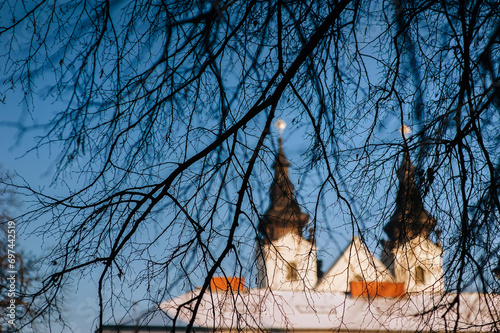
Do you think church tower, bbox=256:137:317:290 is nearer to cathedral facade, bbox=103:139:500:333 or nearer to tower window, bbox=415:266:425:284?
cathedral facade, bbox=103:139:500:333

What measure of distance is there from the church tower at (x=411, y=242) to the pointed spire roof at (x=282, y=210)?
21.6 inches

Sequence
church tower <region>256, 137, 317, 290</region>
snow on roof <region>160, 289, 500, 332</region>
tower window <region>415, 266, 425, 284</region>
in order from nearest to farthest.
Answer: snow on roof <region>160, 289, 500, 332</region> < church tower <region>256, 137, 317, 290</region> < tower window <region>415, 266, 425, 284</region>

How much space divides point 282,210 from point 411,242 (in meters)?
Result: 0.76

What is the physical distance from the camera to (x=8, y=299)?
3080 millimetres

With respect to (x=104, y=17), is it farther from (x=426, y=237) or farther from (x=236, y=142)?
(x=426, y=237)

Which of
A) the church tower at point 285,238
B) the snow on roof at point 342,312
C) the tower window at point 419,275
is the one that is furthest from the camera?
the tower window at point 419,275

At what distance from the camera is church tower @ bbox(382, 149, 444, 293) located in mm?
3408

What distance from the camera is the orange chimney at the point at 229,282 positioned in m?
3.14

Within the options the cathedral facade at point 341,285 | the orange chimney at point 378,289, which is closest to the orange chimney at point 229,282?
the cathedral facade at point 341,285

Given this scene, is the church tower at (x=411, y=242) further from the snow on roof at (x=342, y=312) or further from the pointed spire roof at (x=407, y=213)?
the snow on roof at (x=342, y=312)

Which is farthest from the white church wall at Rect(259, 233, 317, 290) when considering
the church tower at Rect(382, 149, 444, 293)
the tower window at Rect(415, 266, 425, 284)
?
the tower window at Rect(415, 266, 425, 284)

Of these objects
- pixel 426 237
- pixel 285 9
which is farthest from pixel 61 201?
pixel 426 237

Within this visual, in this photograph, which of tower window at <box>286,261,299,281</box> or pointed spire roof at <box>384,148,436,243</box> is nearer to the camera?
tower window at <box>286,261,299,281</box>

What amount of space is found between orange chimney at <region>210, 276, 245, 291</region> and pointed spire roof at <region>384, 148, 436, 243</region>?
2.96 ft
